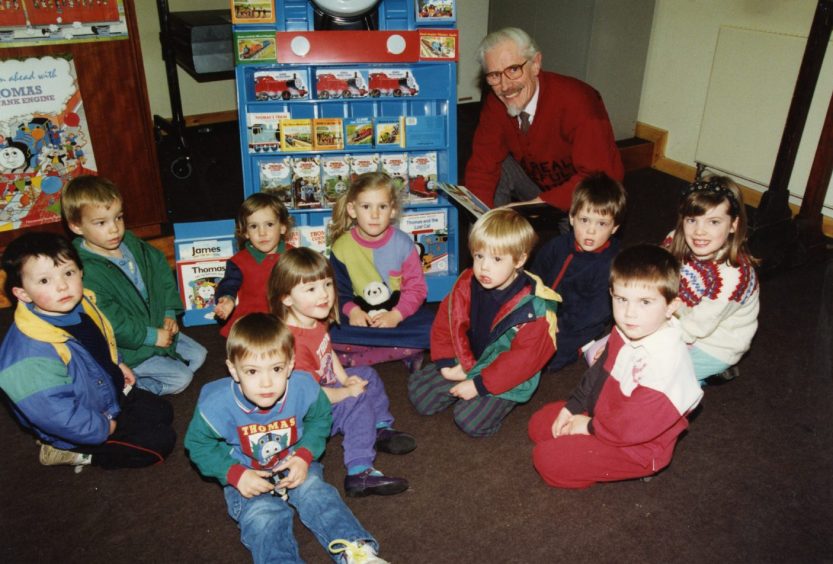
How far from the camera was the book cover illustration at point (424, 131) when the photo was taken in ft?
11.0

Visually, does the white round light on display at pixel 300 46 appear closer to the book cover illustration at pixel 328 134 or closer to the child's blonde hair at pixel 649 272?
the book cover illustration at pixel 328 134

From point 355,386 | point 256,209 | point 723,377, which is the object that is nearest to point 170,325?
point 256,209

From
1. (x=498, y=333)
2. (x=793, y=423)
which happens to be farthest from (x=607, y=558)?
(x=793, y=423)

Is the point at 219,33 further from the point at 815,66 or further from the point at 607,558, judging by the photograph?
the point at 607,558

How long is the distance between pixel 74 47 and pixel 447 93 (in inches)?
65.1

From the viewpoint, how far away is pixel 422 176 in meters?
3.51

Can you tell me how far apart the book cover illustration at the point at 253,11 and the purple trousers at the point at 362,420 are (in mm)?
1555

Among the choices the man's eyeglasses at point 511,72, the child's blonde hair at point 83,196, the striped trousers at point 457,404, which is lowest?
the striped trousers at point 457,404

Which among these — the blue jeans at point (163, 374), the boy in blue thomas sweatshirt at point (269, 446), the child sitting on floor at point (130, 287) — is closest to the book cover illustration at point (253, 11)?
the child sitting on floor at point (130, 287)

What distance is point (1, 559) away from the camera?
7.05 feet

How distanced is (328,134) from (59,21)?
1224 millimetres

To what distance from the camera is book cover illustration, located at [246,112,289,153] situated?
323 centimetres

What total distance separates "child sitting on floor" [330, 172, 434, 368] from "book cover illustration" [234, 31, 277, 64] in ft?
2.21

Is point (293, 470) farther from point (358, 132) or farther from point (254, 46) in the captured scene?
point (254, 46)
